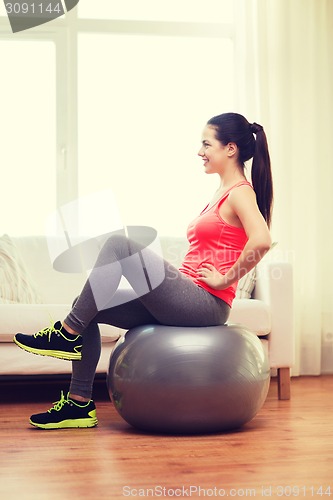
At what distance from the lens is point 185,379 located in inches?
95.3

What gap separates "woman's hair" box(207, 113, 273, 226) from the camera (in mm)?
2691

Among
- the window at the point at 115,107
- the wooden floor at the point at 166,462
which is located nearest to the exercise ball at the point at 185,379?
the wooden floor at the point at 166,462

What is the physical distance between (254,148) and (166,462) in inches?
47.0

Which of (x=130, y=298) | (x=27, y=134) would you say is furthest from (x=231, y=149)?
(x=27, y=134)

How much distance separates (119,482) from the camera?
187 cm

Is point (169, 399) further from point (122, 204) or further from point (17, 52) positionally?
point (17, 52)

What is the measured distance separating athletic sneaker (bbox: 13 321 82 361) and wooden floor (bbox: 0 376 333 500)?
10.8 inches

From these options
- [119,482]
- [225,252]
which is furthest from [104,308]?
[119,482]

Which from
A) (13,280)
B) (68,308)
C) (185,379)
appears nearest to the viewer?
(185,379)

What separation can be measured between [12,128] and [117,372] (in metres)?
2.56

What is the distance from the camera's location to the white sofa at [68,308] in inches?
130

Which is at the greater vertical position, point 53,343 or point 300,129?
point 300,129

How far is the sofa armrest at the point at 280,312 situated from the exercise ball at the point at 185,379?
995mm

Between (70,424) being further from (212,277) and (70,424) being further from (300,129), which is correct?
(300,129)
